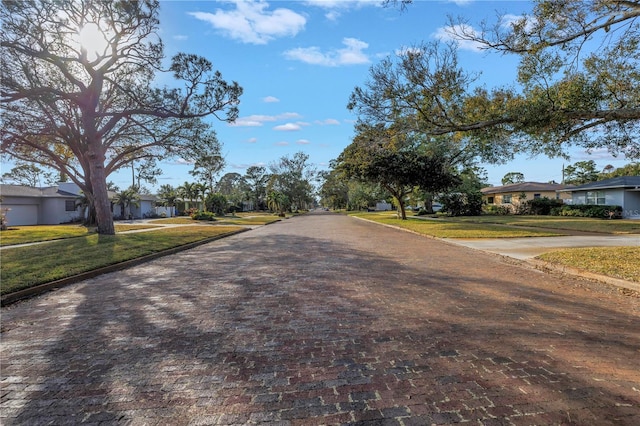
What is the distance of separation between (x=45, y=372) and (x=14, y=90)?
1559 cm

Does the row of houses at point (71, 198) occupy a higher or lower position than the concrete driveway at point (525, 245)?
higher

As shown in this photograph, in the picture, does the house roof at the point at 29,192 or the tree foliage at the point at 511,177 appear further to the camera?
the tree foliage at the point at 511,177

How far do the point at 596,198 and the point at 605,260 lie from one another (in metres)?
30.0

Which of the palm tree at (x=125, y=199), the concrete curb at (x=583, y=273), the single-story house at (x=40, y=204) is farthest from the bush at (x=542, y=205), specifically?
the single-story house at (x=40, y=204)

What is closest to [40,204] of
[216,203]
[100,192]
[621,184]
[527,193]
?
[216,203]

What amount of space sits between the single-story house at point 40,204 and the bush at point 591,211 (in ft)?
154

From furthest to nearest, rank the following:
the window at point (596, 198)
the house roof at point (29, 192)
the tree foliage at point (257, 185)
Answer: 1. the tree foliage at point (257, 185)
2. the window at point (596, 198)
3. the house roof at point (29, 192)

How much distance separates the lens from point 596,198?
3272cm

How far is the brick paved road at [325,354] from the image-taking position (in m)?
2.95

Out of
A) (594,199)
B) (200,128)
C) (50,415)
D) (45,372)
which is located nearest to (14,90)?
(200,128)

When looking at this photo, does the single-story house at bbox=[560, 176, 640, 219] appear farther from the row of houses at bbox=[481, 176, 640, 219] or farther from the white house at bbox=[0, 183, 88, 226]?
the white house at bbox=[0, 183, 88, 226]

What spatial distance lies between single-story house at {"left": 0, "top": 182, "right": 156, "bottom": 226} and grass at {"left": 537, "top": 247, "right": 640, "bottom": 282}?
118 ft

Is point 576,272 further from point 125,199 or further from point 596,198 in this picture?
point 125,199

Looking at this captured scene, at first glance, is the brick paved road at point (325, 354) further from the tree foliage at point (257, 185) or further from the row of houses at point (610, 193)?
the tree foliage at point (257, 185)
